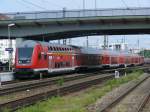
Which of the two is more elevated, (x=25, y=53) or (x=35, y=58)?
(x=25, y=53)

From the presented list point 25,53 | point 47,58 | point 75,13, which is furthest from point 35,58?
point 75,13

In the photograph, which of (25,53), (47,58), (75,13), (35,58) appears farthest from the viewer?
(75,13)

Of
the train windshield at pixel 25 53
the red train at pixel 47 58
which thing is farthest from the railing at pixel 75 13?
the train windshield at pixel 25 53

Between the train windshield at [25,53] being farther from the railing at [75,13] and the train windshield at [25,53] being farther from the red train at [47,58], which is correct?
the railing at [75,13]

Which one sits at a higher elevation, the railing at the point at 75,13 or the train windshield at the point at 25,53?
the railing at the point at 75,13

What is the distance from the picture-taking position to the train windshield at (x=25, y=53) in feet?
135

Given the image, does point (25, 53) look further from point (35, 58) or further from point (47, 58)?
point (47, 58)

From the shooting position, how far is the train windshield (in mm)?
41250

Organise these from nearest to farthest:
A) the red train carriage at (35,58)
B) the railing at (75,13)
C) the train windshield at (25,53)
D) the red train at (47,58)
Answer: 1. the red train carriage at (35,58)
2. the red train at (47,58)
3. the train windshield at (25,53)
4. the railing at (75,13)

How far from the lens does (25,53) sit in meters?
41.7

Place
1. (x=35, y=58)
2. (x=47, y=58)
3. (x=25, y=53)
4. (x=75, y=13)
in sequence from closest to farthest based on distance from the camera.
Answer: (x=35, y=58)
(x=25, y=53)
(x=47, y=58)
(x=75, y=13)

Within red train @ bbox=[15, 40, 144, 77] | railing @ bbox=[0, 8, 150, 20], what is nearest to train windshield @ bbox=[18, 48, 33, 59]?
red train @ bbox=[15, 40, 144, 77]

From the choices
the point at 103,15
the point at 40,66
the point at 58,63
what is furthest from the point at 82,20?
the point at 40,66

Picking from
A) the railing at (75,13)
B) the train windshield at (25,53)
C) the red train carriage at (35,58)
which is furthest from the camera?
the railing at (75,13)
